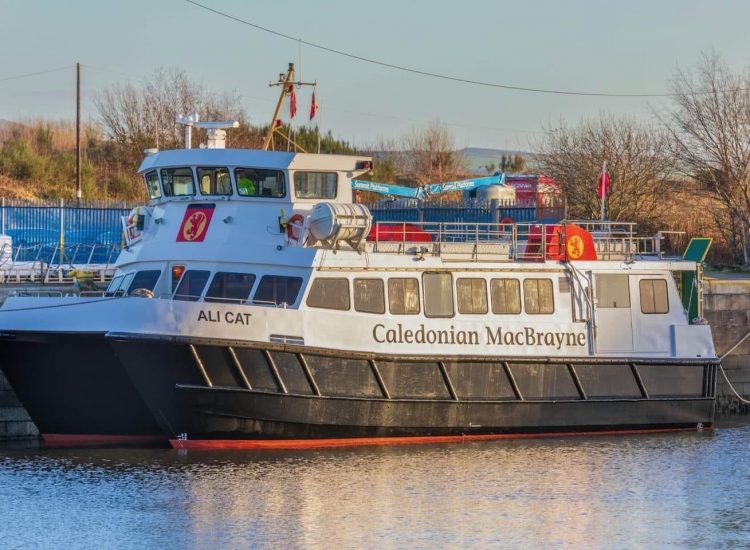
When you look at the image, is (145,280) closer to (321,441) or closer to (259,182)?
(259,182)

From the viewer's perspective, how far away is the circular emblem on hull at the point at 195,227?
67.9 feet


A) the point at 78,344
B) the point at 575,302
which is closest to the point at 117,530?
the point at 78,344

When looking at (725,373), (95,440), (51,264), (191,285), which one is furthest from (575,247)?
(51,264)

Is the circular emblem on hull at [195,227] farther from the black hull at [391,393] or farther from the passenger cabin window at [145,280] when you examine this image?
the black hull at [391,393]

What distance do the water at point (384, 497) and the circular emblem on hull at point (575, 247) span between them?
322 centimetres

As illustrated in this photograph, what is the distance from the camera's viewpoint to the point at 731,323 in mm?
26984

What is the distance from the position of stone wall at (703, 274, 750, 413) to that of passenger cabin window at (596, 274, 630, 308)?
4.72 meters

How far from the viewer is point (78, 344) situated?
19.4 meters

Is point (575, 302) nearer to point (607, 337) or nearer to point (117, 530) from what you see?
point (607, 337)

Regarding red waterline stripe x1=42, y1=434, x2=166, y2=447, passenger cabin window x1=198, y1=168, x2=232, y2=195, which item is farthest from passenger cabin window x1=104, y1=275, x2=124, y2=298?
red waterline stripe x1=42, y1=434, x2=166, y2=447

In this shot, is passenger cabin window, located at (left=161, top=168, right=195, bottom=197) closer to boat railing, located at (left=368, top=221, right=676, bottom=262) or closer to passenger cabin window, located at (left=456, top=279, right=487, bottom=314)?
boat railing, located at (left=368, top=221, right=676, bottom=262)

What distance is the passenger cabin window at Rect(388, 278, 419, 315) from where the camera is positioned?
20.5m

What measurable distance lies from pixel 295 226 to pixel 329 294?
1207mm

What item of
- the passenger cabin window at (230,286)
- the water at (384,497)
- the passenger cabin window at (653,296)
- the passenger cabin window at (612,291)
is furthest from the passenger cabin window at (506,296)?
the passenger cabin window at (230,286)
